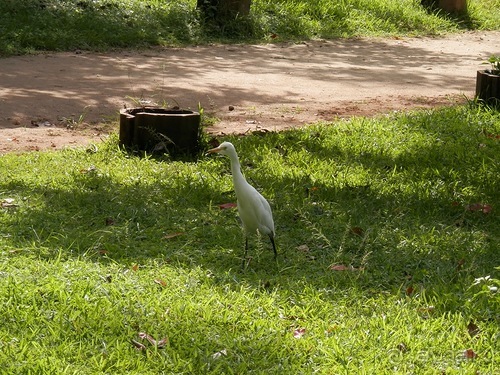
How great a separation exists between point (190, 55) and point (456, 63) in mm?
4013

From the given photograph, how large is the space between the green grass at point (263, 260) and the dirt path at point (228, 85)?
1119 millimetres

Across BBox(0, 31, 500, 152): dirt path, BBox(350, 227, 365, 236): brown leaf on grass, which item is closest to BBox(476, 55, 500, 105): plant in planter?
BBox(0, 31, 500, 152): dirt path

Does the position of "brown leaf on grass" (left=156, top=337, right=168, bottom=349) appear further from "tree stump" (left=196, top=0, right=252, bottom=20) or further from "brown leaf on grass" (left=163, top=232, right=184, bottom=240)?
"tree stump" (left=196, top=0, right=252, bottom=20)

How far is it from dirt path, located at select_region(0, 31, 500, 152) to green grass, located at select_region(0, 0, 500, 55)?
1.52ft

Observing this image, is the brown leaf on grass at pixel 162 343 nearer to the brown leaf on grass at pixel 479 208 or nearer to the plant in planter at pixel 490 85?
the brown leaf on grass at pixel 479 208

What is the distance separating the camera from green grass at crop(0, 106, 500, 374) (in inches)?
163

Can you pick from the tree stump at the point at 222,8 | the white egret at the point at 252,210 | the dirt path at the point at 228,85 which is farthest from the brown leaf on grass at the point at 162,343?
the tree stump at the point at 222,8

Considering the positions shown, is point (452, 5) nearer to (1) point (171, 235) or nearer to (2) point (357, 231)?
(2) point (357, 231)

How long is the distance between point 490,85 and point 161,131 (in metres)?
3.73

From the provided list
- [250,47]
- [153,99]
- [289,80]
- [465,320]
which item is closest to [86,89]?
[153,99]

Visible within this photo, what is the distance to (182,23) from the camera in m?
14.0

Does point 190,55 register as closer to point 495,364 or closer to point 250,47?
point 250,47

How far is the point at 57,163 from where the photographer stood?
7.23 metres

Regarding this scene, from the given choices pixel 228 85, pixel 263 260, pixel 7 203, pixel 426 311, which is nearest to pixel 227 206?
pixel 263 260
